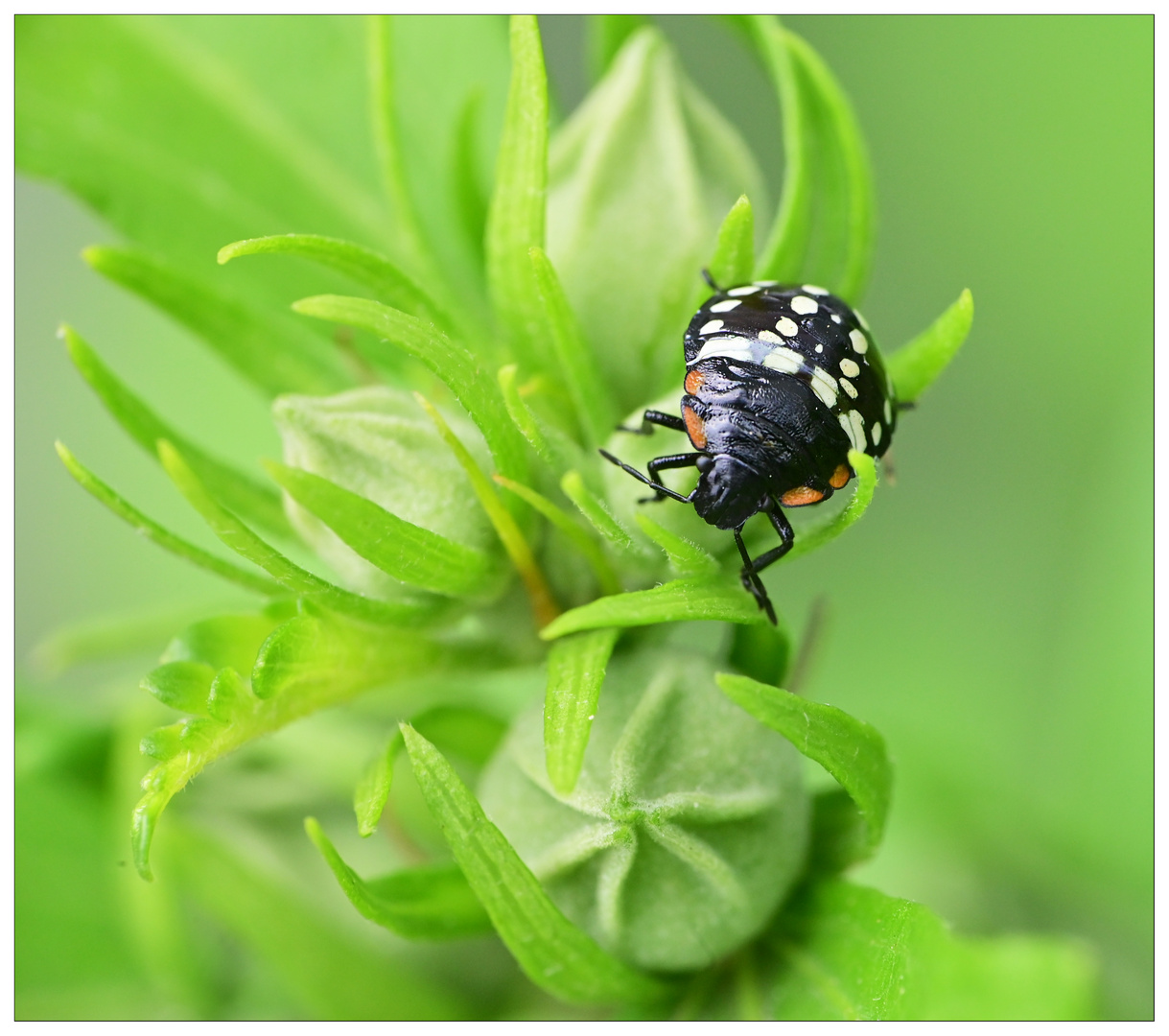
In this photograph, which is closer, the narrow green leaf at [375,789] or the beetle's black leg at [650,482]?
the narrow green leaf at [375,789]

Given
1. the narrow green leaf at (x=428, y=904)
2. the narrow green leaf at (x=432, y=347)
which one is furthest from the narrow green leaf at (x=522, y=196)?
the narrow green leaf at (x=428, y=904)

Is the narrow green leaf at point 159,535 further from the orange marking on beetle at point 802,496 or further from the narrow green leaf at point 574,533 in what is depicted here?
the orange marking on beetle at point 802,496

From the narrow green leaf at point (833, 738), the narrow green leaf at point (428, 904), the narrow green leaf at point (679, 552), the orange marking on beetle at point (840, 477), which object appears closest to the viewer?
the narrow green leaf at point (833, 738)

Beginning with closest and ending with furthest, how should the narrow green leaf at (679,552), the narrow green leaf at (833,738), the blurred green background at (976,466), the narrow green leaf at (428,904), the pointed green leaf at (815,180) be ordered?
the narrow green leaf at (833,738) → the narrow green leaf at (679,552) → the narrow green leaf at (428,904) → the pointed green leaf at (815,180) → the blurred green background at (976,466)

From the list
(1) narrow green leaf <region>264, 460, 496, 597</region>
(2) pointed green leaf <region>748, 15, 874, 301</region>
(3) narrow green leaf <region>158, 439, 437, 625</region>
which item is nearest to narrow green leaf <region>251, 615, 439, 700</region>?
(3) narrow green leaf <region>158, 439, 437, 625</region>

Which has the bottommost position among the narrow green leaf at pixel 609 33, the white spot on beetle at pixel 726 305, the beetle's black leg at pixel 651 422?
the beetle's black leg at pixel 651 422

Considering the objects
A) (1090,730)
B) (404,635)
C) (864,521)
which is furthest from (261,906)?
(864,521)

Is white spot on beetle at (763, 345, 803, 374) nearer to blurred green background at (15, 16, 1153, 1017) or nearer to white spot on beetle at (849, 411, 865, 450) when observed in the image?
white spot on beetle at (849, 411, 865, 450)

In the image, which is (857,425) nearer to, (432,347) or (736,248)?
(736,248)
